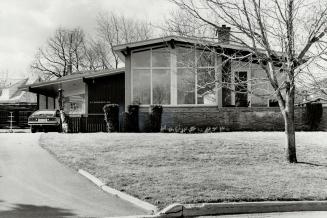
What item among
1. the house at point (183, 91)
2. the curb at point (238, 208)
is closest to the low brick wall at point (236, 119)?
the house at point (183, 91)


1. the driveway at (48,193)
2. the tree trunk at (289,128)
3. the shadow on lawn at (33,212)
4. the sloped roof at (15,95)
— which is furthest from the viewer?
the sloped roof at (15,95)

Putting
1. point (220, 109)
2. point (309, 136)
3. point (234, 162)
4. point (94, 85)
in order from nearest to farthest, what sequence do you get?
1. point (234, 162)
2. point (309, 136)
3. point (220, 109)
4. point (94, 85)

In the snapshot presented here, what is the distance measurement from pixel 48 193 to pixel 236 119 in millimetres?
14044

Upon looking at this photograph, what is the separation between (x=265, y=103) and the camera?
24375mm

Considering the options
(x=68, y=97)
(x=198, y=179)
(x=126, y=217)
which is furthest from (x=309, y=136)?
(x=68, y=97)

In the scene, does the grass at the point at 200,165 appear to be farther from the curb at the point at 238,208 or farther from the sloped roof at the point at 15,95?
the sloped roof at the point at 15,95

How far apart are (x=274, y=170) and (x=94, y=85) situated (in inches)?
639

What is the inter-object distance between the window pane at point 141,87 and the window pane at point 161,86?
1.20ft

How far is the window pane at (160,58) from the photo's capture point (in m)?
23.2

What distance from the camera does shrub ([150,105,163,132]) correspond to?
21922 mm

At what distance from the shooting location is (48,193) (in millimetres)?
9578

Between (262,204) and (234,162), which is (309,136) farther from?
(262,204)

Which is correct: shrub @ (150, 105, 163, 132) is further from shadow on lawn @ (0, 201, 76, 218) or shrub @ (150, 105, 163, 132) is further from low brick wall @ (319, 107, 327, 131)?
shadow on lawn @ (0, 201, 76, 218)

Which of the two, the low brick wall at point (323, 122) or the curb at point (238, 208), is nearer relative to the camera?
the curb at point (238, 208)
